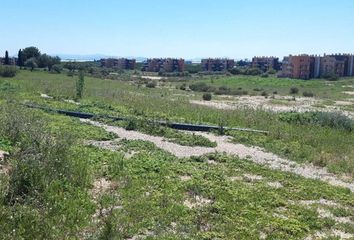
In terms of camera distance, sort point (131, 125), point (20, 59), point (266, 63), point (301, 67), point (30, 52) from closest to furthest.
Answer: point (131, 125)
point (20, 59)
point (30, 52)
point (301, 67)
point (266, 63)

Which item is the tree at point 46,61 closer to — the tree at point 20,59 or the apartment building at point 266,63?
the tree at point 20,59

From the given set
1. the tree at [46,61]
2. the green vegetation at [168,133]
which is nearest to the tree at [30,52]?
the tree at [46,61]

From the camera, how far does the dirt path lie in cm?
1422

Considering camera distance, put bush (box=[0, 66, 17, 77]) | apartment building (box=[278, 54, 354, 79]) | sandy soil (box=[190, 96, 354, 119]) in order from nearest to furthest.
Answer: sandy soil (box=[190, 96, 354, 119]) → bush (box=[0, 66, 17, 77]) → apartment building (box=[278, 54, 354, 79])

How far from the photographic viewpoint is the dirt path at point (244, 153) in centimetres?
1422

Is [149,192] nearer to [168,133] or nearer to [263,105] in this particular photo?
[168,133]

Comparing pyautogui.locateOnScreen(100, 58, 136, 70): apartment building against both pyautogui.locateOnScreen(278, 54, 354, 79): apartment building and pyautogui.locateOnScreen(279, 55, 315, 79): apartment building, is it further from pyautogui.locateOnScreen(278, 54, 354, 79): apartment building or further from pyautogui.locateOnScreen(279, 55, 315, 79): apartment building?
pyautogui.locateOnScreen(279, 55, 315, 79): apartment building

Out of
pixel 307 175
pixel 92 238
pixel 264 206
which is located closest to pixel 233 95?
pixel 307 175

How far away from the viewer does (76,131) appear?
18.4m

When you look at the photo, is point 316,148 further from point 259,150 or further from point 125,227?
point 125,227

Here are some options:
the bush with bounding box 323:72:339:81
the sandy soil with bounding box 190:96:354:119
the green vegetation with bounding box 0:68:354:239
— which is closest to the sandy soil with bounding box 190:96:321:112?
the sandy soil with bounding box 190:96:354:119

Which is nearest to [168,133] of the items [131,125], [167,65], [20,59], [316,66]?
[131,125]

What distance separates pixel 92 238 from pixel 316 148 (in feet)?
42.0

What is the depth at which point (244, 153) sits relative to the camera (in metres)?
16.9
